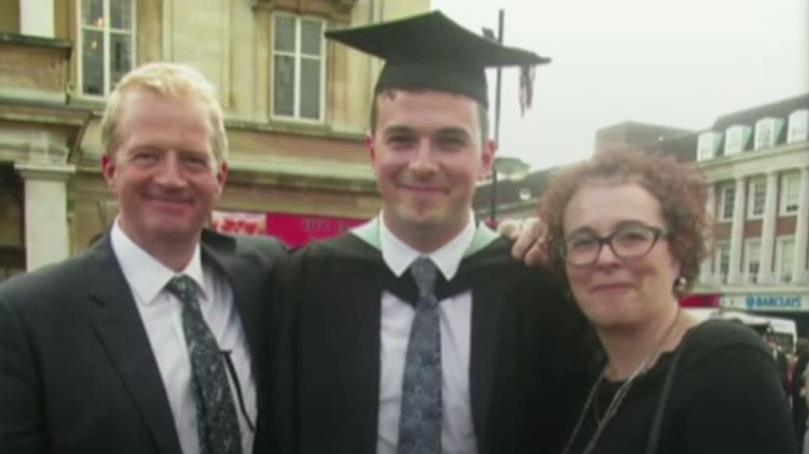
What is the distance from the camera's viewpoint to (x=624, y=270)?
203 cm

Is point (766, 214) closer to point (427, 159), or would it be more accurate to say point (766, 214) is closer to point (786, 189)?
point (786, 189)

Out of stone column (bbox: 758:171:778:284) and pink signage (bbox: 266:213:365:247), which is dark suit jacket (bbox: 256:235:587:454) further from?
stone column (bbox: 758:171:778:284)

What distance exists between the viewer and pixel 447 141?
7.93 feet

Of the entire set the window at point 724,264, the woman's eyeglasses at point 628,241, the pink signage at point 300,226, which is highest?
the woman's eyeglasses at point 628,241

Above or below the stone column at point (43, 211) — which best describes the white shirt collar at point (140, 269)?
above

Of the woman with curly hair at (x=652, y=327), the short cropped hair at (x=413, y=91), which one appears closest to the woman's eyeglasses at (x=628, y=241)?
the woman with curly hair at (x=652, y=327)

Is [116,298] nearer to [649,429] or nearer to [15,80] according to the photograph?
[649,429]

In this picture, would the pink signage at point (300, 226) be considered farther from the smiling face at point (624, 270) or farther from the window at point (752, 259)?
the window at point (752, 259)

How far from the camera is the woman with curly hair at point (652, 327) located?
1780 mm

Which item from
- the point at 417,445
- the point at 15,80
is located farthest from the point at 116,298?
the point at 15,80

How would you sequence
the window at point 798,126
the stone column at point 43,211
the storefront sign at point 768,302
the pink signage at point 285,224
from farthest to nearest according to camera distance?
the window at point 798,126
the storefront sign at point 768,302
the pink signage at point 285,224
the stone column at point 43,211

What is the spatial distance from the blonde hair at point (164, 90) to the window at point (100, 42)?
427 inches

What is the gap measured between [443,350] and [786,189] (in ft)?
135

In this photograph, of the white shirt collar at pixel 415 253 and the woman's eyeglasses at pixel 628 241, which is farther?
the white shirt collar at pixel 415 253
